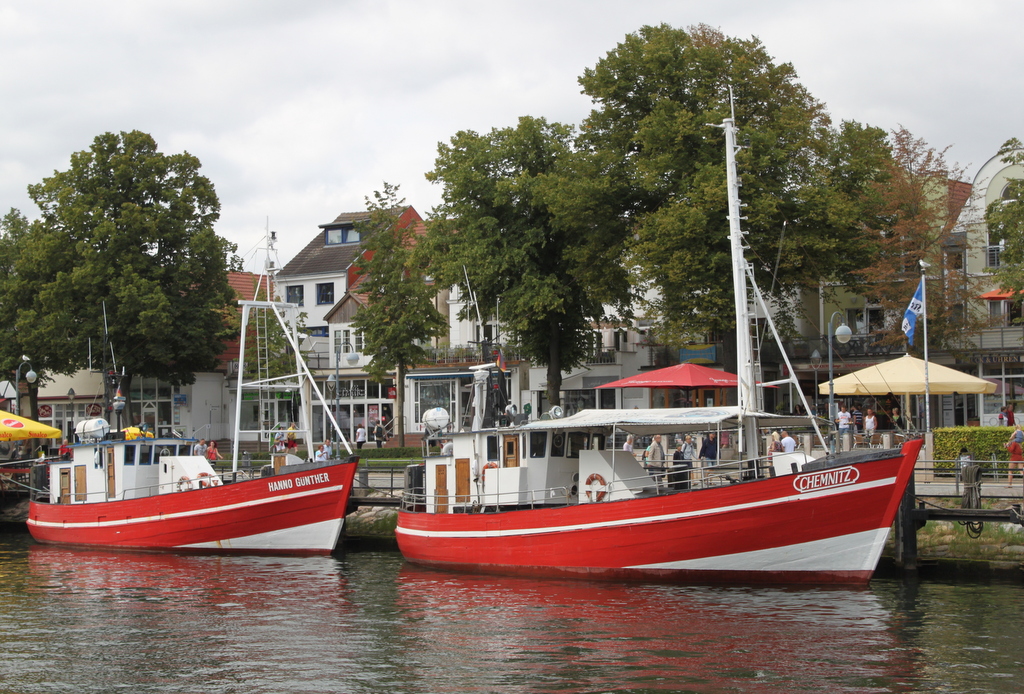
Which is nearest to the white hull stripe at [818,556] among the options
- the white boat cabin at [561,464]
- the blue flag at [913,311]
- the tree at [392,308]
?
the white boat cabin at [561,464]

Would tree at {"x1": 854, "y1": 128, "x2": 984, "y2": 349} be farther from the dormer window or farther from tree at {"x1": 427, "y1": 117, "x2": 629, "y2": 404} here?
the dormer window

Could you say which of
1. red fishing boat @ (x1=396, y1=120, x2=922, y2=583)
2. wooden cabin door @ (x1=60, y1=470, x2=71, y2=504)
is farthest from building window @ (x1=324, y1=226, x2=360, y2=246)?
red fishing boat @ (x1=396, y1=120, x2=922, y2=583)

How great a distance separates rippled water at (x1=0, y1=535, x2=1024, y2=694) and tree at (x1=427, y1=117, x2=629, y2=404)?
1751cm

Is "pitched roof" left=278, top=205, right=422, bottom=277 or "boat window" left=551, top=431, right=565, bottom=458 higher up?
"pitched roof" left=278, top=205, right=422, bottom=277

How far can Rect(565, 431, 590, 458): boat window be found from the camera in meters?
23.9

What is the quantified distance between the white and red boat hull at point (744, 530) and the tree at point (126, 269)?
32503 mm

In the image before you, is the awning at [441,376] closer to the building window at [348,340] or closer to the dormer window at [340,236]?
the building window at [348,340]

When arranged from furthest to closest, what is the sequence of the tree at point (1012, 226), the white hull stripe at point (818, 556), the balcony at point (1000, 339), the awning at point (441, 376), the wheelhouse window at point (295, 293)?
the wheelhouse window at point (295, 293) → the awning at point (441, 376) → the balcony at point (1000, 339) → the tree at point (1012, 226) → the white hull stripe at point (818, 556)

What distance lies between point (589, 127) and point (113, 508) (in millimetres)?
21245

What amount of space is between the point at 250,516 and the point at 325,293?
37900 millimetres

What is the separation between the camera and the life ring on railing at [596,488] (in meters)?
22.5

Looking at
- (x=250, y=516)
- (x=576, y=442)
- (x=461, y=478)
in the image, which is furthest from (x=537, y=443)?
(x=250, y=516)

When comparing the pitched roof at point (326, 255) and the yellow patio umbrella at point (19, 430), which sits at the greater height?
the pitched roof at point (326, 255)

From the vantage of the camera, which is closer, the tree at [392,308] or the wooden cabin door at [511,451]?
the wooden cabin door at [511,451]
